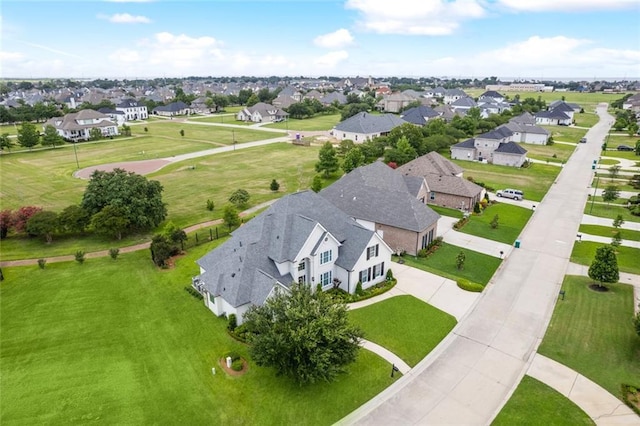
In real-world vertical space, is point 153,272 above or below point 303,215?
below

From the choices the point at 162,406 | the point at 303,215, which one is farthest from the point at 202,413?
the point at 303,215

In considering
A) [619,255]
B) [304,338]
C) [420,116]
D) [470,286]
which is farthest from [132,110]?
[619,255]

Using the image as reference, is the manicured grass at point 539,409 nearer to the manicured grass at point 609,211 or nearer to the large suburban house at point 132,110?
the manicured grass at point 609,211

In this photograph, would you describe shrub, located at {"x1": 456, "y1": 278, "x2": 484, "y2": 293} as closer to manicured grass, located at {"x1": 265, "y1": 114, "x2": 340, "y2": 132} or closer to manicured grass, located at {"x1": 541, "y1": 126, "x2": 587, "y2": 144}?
manicured grass, located at {"x1": 541, "y1": 126, "x2": 587, "y2": 144}

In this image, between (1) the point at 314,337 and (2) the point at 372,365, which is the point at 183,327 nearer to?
(1) the point at 314,337

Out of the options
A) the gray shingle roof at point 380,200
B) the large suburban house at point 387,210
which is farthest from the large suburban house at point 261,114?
the large suburban house at point 387,210

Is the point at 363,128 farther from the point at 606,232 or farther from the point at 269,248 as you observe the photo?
the point at 269,248

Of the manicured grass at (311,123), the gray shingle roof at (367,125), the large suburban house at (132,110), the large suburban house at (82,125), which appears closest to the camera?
the gray shingle roof at (367,125)
